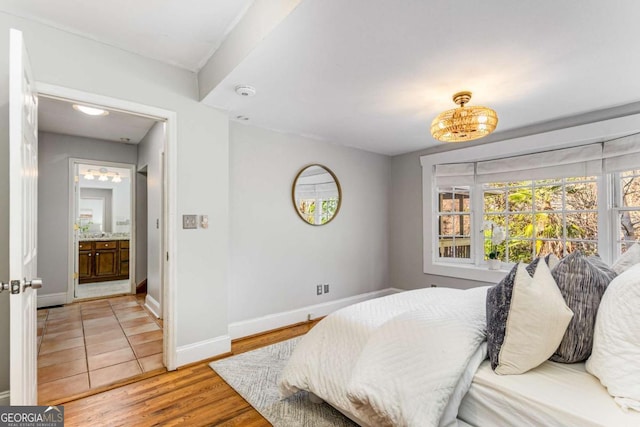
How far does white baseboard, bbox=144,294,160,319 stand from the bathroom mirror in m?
2.11

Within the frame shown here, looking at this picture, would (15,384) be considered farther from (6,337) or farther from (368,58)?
(368,58)

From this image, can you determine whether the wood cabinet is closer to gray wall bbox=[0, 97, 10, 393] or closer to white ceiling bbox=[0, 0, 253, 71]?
gray wall bbox=[0, 97, 10, 393]

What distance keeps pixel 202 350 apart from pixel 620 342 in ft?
8.64

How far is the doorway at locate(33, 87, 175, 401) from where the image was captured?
2.45m

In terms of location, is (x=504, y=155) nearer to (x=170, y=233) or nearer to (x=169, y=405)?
(x=170, y=233)

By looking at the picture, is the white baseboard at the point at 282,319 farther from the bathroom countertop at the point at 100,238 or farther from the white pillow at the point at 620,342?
the bathroom countertop at the point at 100,238

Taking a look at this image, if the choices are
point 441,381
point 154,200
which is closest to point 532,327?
point 441,381

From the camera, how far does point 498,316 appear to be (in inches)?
53.8

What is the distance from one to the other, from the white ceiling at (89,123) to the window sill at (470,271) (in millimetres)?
3864

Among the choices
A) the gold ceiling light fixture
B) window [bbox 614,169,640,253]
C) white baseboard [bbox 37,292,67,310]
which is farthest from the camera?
white baseboard [bbox 37,292,67,310]

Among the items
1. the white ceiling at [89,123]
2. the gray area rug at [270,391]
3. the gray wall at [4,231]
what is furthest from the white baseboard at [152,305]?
the white ceiling at [89,123]

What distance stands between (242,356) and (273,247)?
3.74ft

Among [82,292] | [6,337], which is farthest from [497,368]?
[82,292]

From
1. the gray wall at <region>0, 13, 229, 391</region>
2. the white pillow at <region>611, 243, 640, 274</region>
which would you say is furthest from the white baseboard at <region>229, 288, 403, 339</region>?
the white pillow at <region>611, 243, 640, 274</region>
